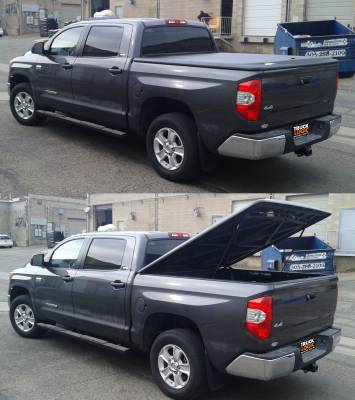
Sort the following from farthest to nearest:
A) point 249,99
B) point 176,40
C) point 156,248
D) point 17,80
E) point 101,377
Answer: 1. point 17,80
2. point 176,40
3. point 249,99
4. point 156,248
5. point 101,377

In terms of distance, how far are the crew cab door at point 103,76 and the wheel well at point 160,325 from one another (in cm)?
339

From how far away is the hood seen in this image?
208 inches

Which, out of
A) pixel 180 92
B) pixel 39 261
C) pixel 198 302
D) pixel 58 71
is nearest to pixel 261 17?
pixel 58 71

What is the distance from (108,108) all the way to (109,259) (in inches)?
111

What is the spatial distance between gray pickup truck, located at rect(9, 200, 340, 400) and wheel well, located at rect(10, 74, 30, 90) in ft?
14.0

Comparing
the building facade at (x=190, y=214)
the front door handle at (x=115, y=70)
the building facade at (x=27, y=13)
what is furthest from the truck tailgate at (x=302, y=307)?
the building facade at (x=27, y=13)

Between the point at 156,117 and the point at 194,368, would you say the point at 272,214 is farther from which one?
the point at 156,117

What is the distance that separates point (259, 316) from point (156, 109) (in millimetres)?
3818

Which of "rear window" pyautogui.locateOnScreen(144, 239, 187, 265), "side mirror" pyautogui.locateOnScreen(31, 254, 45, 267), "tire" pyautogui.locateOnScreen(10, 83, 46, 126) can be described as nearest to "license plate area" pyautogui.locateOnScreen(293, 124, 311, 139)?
"rear window" pyautogui.locateOnScreen(144, 239, 187, 265)

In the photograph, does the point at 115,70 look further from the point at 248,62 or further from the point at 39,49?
the point at 39,49

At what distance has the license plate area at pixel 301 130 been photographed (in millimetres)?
7062

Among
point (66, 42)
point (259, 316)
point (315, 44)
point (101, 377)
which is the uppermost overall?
point (315, 44)

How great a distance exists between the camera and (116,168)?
8633mm

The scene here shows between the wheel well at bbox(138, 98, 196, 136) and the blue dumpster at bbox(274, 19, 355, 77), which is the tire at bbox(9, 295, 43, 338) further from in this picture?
the blue dumpster at bbox(274, 19, 355, 77)
